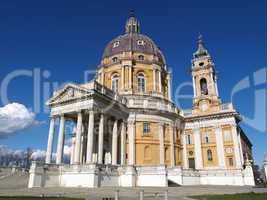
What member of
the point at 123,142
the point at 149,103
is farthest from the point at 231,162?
the point at 123,142

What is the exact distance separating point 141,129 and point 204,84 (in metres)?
18.6

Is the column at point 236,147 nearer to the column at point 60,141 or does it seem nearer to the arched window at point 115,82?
the arched window at point 115,82

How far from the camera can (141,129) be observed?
38.6 meters

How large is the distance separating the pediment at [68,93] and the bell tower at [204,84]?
75.5 ft

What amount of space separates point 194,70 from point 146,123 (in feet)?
58.2

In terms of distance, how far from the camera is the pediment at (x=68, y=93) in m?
31.8

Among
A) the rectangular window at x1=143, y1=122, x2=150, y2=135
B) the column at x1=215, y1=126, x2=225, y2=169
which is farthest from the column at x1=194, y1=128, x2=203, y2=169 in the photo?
the rectangular window at x1=143, y1=122, x2=150, y2=135

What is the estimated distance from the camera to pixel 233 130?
4116 centimetres

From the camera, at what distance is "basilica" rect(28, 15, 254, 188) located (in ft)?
99.0

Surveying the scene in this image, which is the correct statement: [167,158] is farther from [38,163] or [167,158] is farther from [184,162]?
[38,163]

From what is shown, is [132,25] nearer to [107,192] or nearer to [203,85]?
[203,85]

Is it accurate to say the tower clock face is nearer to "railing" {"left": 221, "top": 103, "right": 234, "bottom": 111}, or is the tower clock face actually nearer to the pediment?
"railing" {"left": 221, "top": 103, "right": 234, "bottom": 111}

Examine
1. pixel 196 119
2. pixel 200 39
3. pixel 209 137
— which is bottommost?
pixel 209 137

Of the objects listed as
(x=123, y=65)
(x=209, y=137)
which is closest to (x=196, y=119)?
(x=209, y=137)
